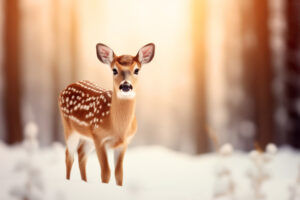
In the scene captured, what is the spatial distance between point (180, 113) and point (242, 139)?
0.39 meters

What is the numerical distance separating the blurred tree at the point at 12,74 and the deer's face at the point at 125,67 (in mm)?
519

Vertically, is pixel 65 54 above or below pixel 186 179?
above

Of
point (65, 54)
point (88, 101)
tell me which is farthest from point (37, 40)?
point (88, 101)

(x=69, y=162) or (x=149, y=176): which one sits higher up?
(x=69, y=162)

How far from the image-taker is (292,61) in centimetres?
188

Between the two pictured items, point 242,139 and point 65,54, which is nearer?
point 65,54

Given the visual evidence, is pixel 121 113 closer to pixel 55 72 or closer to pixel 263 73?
pixel 55 72

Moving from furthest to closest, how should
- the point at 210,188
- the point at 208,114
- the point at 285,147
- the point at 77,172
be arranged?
the point at 285,147, the point at 208,114, the point at 210,188, the point at 77,172

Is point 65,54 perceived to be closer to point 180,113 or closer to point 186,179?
point 180,113

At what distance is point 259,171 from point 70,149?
0.77m

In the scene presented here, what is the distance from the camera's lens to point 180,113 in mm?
1562

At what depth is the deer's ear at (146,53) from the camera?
1185mm

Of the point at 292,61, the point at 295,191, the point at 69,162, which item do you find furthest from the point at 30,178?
the point at 292,61

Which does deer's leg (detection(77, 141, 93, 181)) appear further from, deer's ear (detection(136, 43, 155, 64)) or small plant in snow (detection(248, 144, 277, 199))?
small plant in snow (detection(248, 144, 277, 199))
